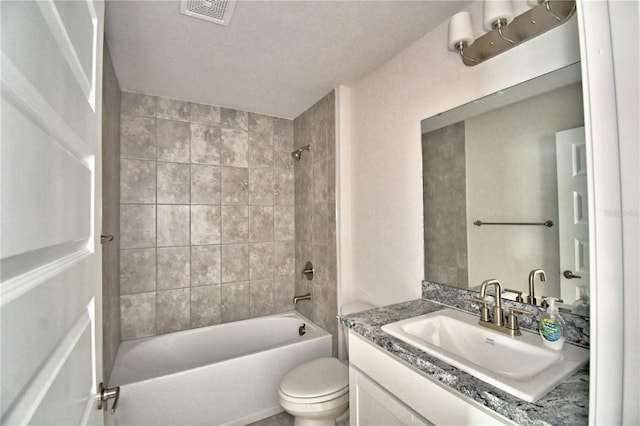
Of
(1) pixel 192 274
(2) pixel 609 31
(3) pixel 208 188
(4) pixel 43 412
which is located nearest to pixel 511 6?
(2) pixel 609 31

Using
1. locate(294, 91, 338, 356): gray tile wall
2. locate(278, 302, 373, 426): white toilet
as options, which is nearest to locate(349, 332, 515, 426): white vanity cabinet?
locate(278, 302, 373, 426): white toilet

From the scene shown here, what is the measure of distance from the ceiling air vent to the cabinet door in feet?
5.79

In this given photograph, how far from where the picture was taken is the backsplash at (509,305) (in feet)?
3.22

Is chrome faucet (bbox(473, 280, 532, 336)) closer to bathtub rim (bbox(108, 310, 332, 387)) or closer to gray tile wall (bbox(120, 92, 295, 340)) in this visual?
bathtub rim (bbox(108, 310, 332, 387))

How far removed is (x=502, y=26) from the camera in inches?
45.4

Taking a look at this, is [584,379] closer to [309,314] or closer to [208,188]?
[309,314]

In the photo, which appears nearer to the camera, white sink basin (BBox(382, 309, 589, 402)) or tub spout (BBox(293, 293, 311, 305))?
white sink basin (BBox(382, 309, 589, 402))

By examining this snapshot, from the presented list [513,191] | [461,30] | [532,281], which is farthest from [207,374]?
[461,30]

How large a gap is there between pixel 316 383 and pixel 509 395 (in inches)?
46.3

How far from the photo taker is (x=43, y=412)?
0.40m

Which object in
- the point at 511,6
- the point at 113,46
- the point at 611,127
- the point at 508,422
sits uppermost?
the point at 113,46

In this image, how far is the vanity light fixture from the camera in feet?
3.38

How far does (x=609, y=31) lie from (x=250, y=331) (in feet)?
8.91

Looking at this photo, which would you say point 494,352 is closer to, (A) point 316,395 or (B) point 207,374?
(A) point 316,395
